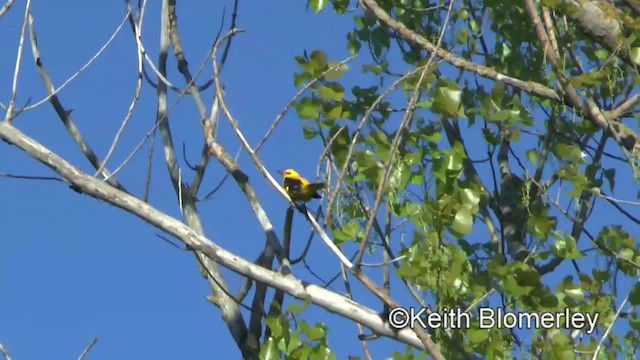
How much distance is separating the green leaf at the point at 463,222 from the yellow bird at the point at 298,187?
0.54m

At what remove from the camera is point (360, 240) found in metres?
5.21

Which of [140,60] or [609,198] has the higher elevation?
[140,60]

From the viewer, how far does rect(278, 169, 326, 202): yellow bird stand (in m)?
5.24

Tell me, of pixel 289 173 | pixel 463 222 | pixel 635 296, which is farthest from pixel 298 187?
pixel 635 296

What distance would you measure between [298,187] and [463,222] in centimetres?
71

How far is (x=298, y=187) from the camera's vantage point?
528cm

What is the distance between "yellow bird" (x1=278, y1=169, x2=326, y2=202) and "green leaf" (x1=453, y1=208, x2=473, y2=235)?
1.78ft

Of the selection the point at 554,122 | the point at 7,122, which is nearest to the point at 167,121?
the point at 7,122

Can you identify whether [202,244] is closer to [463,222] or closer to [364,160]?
[364,160]

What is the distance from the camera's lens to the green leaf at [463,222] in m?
4.85

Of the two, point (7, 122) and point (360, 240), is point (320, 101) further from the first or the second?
point (7, 122)

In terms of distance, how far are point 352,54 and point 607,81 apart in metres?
1.34

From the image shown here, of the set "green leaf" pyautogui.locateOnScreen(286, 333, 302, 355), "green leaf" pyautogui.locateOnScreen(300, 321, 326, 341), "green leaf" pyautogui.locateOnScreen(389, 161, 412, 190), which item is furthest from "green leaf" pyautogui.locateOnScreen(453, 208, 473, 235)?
"green leaf" pyautogui.locateOnScreen(286, 333, 302, 355)

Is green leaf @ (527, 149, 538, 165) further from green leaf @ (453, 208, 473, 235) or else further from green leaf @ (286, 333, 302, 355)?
green leaf @ (286, 333, 302, 355)
